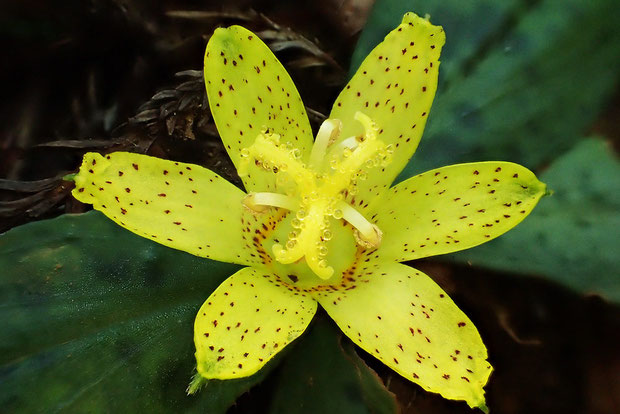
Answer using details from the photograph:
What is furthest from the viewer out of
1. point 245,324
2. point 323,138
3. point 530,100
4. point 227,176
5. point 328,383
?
point 227,176

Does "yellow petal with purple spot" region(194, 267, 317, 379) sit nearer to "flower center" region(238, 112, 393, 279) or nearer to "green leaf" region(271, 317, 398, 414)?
"flower center" region(238, 112, 393, 279)

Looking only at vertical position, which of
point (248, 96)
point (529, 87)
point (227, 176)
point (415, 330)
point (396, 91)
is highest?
point (529, 87)

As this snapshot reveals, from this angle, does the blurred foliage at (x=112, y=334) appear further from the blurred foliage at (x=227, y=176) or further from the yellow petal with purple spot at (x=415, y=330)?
the yellow petal with purple spot at (x=415, y=330)

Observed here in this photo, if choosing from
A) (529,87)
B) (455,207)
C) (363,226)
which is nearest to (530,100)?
(529,87)

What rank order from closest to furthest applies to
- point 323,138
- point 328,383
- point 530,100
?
point 323,138
point 328,383
point 530,100

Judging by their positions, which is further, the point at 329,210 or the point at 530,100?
the point at 530,100

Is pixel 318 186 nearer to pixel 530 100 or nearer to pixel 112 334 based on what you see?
pixel 112 334
